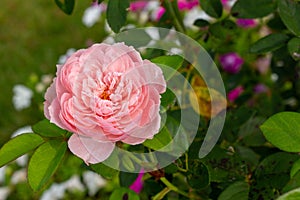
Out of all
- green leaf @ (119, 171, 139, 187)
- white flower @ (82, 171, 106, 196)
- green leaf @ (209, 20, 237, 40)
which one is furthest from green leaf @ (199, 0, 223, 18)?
white flower @ (82, 171, 106, 196)

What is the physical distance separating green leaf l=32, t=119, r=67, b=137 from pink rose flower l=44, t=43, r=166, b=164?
2.5 inches

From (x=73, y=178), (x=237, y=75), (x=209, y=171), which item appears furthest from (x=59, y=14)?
(x=209, y=171)

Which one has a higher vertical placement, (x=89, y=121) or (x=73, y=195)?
(x=89, y=121)

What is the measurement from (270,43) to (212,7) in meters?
0.16

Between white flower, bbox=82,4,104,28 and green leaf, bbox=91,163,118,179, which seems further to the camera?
white flower, bbox=82,4,104,28

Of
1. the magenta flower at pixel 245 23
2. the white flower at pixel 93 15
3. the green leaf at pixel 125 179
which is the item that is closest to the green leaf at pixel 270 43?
the green leaf at pixel 125 179

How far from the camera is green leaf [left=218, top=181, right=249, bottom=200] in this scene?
903 millimetres

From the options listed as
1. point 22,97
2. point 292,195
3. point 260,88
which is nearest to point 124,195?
point 292,195

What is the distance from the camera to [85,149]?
0.76 meters

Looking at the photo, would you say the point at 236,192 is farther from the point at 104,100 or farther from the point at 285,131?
the point at 104,100

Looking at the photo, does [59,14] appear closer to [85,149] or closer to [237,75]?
[237,75]

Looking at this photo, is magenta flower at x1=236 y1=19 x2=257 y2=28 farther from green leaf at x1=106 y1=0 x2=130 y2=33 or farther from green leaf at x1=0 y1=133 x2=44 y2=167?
green leaf at x1=0 y1=133 x2=44 y2=167

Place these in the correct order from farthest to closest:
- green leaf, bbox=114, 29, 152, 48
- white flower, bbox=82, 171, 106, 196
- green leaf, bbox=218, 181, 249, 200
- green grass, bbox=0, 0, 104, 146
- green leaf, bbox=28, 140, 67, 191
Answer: green grass, bbox=0, 0, 104, 146
white flower, bbox=82, 171, 106, 196
green leaf, bbox=114, 29, 152, 48
green leaf, bbox=218, 181, 249, 200
green leaf, bbox=28, 140, 67, 191

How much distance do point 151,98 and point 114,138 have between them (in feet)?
0.22
